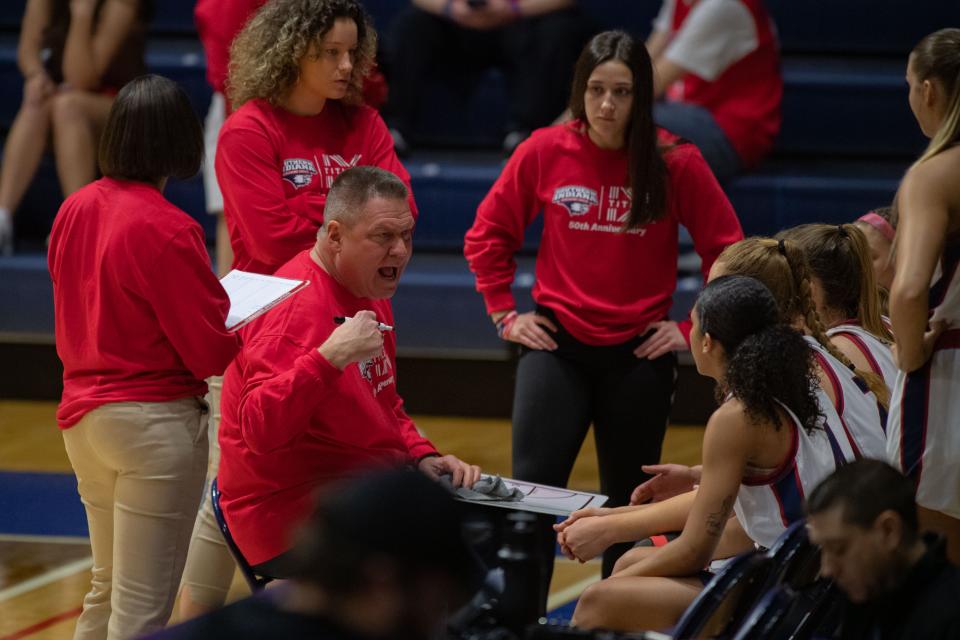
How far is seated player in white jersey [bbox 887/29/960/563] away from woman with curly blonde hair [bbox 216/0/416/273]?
1.41m

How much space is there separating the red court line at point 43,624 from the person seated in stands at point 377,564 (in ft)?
8.77

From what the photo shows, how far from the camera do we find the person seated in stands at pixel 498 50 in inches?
285

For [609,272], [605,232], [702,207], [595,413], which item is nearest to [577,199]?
[605,232]

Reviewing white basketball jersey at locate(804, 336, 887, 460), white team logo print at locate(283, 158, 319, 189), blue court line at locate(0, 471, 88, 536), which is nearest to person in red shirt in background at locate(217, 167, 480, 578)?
white team logo print at locate(283, 158, 319, 189)

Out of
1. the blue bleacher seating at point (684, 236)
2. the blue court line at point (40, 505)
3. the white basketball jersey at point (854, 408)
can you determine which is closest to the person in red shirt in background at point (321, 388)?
the white basketball jersey at point (854, 408)

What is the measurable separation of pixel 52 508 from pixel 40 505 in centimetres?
6

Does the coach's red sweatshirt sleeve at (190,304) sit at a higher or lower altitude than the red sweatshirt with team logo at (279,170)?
lower

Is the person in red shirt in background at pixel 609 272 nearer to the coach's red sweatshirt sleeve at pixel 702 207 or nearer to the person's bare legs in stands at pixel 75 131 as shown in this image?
the coach's red sweatshirt sleeve at pixel 702 207

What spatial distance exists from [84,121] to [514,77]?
222cm

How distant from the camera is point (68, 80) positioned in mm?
7141

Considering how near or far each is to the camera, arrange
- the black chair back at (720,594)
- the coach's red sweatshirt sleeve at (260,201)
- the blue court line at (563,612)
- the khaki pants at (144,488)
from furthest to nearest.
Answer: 1. the blue court line at (563,612)
2. the coach's red sweatshirt sleeve at (260,201)
3. the khaki pants at (144,488)
4. the black chair back at (720,594)

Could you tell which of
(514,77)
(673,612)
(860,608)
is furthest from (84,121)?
(860,608)

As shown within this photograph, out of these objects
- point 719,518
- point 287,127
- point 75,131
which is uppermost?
point 287,127

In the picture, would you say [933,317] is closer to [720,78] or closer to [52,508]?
[52,508]
